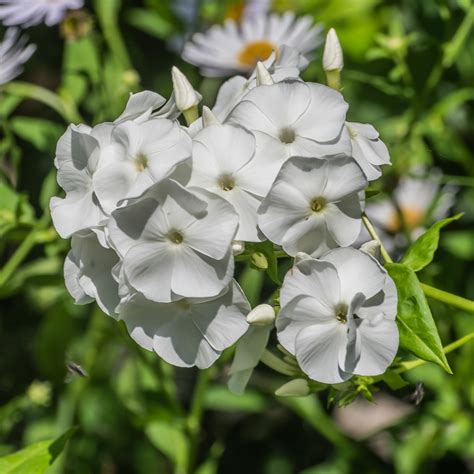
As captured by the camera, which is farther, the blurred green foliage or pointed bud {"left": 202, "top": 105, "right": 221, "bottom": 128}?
the blurred green foliage

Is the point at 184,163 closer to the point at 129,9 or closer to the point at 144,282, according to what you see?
the point at 144,282

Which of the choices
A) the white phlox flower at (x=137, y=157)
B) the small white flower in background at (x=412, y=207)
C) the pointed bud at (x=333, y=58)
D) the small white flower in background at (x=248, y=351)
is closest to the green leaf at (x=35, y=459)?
the small white flower in background at (x=248, y=351)

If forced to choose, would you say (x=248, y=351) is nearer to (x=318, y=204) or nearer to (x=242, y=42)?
(x=318, y=204)

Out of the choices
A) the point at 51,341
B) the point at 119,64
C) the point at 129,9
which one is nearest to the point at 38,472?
the point at 51,341

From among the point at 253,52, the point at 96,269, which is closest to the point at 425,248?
the point at 96,269

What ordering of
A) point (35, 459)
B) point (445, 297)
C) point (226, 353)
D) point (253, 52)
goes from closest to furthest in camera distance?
point (445, 297) → point (35, 459) → point (226, 353) → point (253, 52)

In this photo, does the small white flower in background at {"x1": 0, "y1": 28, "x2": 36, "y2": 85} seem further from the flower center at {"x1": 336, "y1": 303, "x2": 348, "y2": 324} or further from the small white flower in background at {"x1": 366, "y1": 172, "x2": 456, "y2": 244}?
the flower center at {"x1": 336, "y1": 303, "x2": 348, "y2": 324}

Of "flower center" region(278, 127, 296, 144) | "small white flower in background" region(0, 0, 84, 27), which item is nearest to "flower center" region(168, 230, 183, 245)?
"flower center" region(278, 127, 296, 144)
